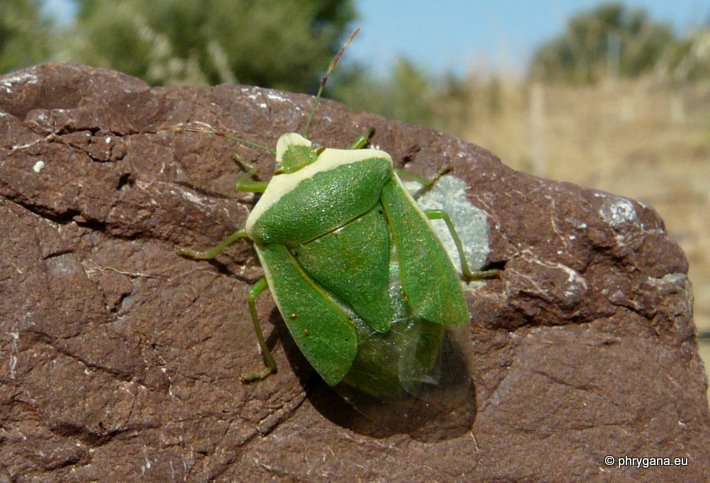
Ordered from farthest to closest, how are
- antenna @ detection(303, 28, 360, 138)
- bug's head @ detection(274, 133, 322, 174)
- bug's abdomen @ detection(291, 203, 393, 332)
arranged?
antenna @ detection(303, 28, 360, 138) < bug's head @ detection(274, 133, 322, 174) < bug's abdomen @ detection(291, 203, 393, 332)

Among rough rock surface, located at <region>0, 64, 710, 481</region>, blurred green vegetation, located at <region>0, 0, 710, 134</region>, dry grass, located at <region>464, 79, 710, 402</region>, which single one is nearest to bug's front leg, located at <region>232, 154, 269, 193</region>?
rough rock surface, located at <region>0, 64, 710, 481</region>

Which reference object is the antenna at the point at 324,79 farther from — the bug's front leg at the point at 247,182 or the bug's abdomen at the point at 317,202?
the bug's abdomen at the point at 317,202

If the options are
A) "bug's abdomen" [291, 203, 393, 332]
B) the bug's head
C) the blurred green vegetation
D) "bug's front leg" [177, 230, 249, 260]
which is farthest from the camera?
the blurred green vegetation

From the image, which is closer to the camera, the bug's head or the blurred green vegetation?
the bug's head

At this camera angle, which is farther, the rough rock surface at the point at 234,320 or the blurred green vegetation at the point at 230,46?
the blurred green vegetation at the point at 230,46

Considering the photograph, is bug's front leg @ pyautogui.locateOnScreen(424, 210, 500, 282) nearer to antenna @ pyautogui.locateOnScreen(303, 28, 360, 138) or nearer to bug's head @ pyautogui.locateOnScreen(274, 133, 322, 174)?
bug's head @ pyautogui.locateOnScreen(274, 133, 322, 174)

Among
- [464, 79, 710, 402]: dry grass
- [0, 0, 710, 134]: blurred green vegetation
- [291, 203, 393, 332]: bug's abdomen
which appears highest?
[291, 203, 393, 332]: bug's abdomen

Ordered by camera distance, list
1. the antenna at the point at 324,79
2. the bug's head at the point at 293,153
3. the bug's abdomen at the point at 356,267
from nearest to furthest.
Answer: the bug's abdomen at the point at 356,267 → the bug's head at the point at 293,153 → the antenna at the point at 324,79

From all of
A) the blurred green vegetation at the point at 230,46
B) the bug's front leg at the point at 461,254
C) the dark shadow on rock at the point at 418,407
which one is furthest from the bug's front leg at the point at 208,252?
the blurred green vegetation at the point at 230,46
